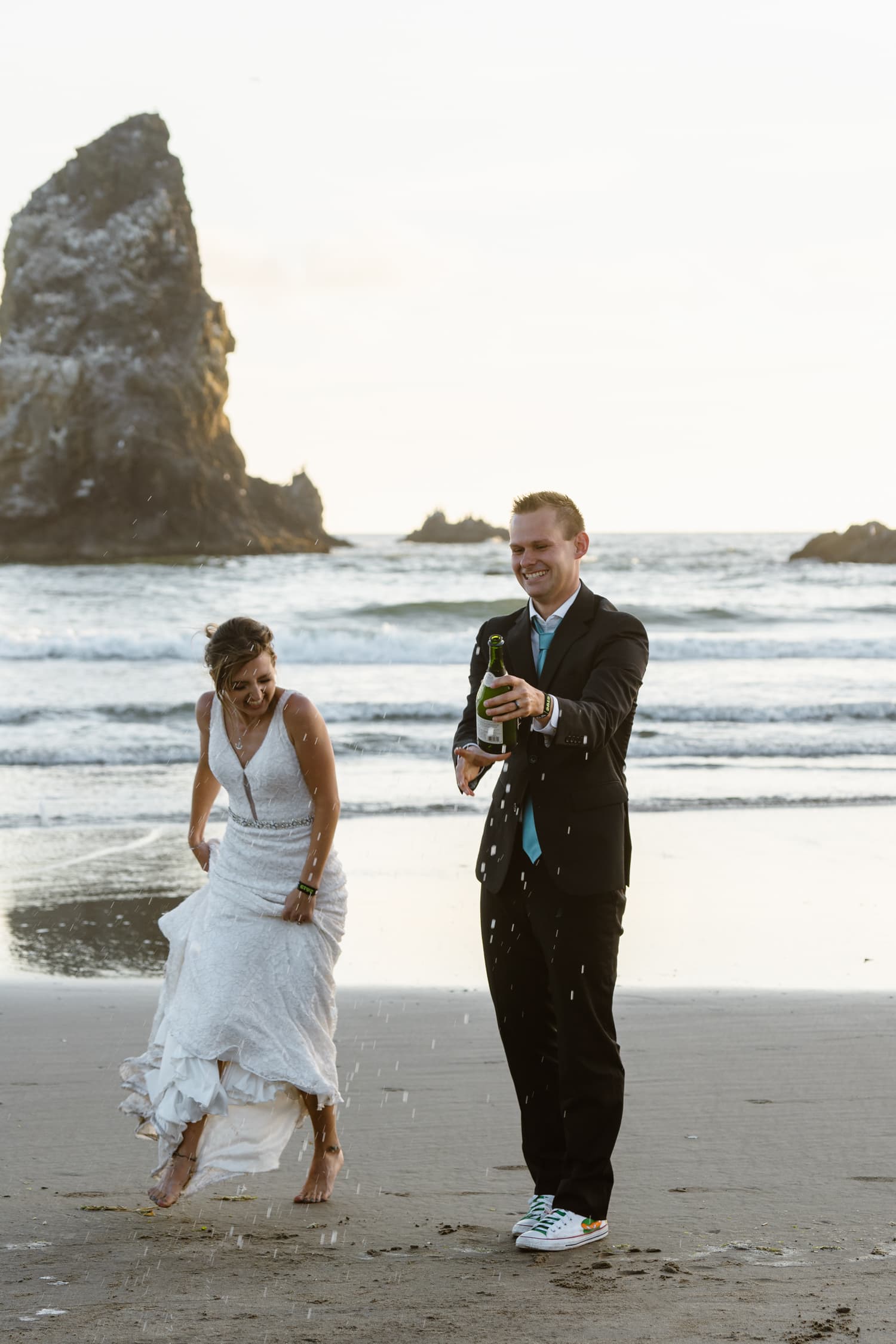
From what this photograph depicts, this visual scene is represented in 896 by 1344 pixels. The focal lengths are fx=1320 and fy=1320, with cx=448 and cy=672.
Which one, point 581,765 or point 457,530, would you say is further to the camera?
point 457,530

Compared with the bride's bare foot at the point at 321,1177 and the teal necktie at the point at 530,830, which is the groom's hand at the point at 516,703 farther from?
the bride's bare foot at the point at 321,1177

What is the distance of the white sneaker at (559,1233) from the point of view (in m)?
3.46

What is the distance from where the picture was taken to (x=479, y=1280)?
3289mm

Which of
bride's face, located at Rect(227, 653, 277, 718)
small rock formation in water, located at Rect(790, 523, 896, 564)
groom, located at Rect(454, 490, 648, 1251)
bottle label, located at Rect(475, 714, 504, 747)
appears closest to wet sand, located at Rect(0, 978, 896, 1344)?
groom, located at Rect(454, 490, 648, 1251)

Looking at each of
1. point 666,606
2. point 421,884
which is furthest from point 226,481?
point 421,884

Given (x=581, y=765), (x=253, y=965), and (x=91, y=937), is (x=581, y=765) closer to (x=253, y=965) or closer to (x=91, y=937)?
(x=253, y=965)

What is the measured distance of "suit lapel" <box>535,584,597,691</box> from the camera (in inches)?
139

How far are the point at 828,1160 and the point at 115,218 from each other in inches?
2970

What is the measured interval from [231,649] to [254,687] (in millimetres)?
129

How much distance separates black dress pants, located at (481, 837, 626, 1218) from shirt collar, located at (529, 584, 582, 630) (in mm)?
601

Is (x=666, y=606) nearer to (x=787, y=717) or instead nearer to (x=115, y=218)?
Answer: (x=787, y=717)

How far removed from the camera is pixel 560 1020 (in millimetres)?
3512

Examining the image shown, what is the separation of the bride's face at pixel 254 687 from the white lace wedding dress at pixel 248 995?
0.06 m

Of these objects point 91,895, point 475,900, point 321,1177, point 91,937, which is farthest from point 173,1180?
point 91,895
